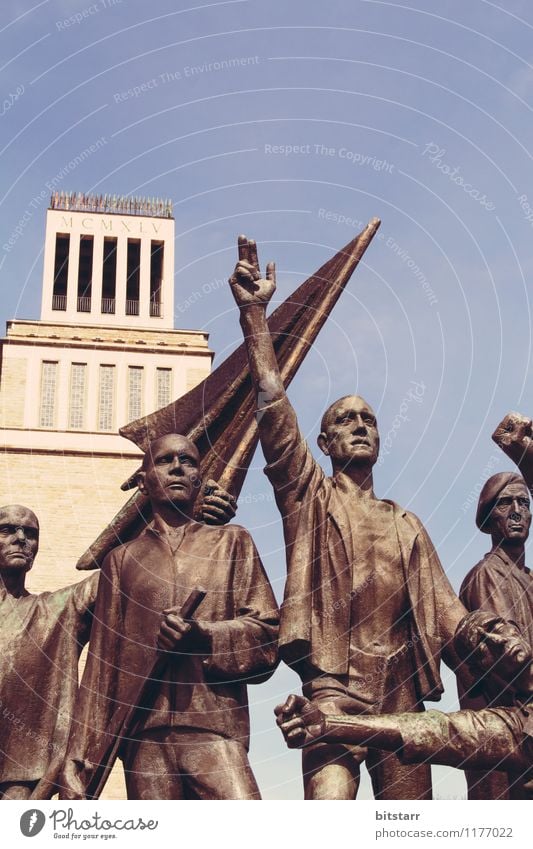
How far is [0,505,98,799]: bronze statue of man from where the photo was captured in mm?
11016

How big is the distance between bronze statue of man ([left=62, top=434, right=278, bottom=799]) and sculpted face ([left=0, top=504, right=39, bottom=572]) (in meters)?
0.84

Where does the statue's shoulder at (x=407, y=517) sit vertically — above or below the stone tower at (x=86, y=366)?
below

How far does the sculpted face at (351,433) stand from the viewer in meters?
11.5

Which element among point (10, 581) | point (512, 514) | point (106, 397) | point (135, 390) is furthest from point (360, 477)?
point (106, 397)

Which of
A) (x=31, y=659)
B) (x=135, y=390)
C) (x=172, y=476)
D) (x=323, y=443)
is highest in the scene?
(x=135, y=390)

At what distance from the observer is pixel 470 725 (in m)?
10.0

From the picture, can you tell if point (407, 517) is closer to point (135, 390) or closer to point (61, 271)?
point (135, 390)

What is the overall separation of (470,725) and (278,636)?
161 cm

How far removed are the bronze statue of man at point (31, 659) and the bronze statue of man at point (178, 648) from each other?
523 mm

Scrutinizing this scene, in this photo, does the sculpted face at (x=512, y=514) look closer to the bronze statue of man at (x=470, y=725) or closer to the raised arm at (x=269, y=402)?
the bronze statue of man at (x=470, y=725)
